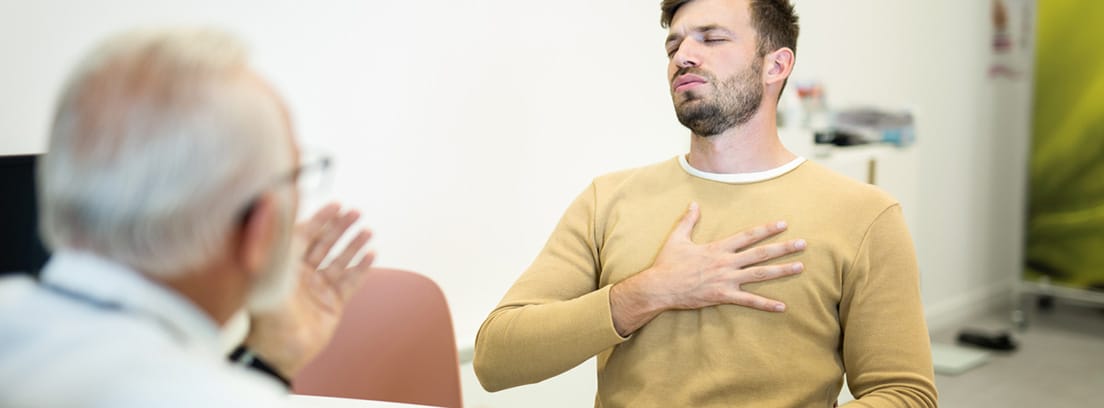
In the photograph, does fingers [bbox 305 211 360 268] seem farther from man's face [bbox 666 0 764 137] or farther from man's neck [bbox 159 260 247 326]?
man's face [bbox 666 0 764 137]

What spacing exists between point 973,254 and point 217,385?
193 inches

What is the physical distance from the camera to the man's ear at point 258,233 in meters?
0.80

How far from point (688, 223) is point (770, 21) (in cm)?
46

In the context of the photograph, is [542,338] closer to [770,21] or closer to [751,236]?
[751,236]

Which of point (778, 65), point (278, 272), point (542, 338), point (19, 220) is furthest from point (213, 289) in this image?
point (778, 65)

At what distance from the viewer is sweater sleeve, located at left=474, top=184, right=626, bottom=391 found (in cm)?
166

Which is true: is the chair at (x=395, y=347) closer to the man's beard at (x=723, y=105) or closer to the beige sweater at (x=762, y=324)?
the beige sweater at (x=762, y=324)

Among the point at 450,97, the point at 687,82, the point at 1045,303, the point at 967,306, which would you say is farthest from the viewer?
the point at 1045,303

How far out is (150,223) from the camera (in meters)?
0.76

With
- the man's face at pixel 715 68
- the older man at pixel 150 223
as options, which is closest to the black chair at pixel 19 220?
the older man at pixel 150 223

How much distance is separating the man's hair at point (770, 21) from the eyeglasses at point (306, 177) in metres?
1.17

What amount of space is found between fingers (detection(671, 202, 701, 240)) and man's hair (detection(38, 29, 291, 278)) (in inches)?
39.9

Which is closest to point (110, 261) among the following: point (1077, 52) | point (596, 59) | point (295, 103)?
point (295, 103)

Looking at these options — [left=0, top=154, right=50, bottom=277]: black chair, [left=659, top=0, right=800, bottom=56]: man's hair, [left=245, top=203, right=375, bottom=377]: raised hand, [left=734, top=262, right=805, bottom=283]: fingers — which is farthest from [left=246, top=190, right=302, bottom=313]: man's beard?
[left=659, top=0, right=800, bottom=56]: man's hair
